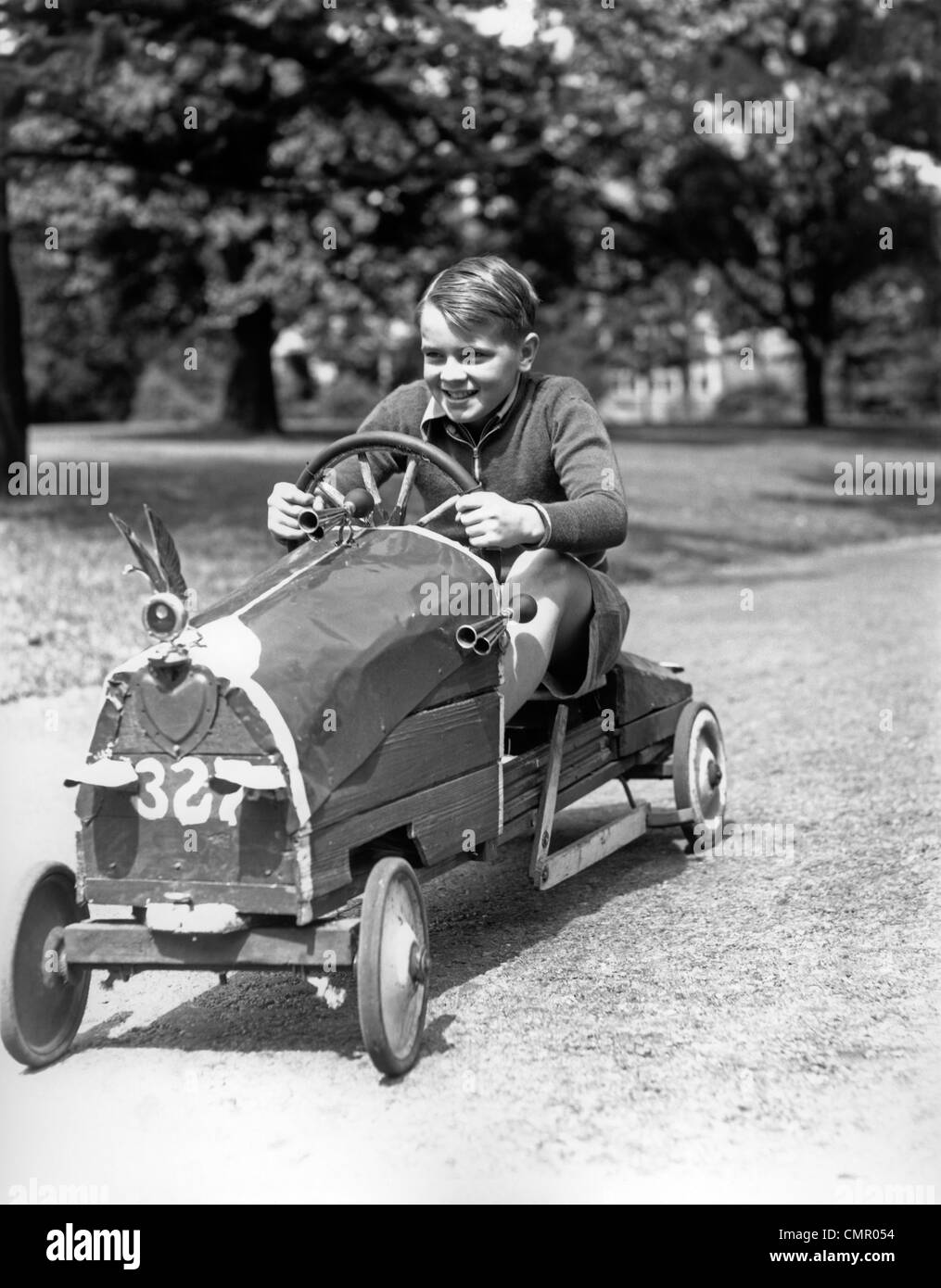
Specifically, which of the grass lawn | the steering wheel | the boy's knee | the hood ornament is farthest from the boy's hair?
the grass lawn

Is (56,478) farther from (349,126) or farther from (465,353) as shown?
(465,353)

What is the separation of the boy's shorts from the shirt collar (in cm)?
48

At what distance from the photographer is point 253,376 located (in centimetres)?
3019

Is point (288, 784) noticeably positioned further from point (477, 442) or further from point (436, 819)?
point (477, 442)

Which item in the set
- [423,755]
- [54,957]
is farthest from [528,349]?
[54,957]

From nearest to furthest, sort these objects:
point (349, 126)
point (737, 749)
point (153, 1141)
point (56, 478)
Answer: point (153, 1141) < point (737, 749) < point (56, 478) < point (349, 126)

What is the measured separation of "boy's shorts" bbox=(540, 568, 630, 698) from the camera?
14.5 feet

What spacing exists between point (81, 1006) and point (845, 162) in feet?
101

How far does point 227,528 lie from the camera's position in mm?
14117

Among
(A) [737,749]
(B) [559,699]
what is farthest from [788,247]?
(B) [559,699]

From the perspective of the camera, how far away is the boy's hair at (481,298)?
422cm

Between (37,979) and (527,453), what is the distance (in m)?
1.92

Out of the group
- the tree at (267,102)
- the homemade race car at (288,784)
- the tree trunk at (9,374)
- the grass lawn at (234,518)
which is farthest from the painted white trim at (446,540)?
the tree trunk at (9,374)

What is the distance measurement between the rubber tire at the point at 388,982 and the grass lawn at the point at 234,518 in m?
4.81
